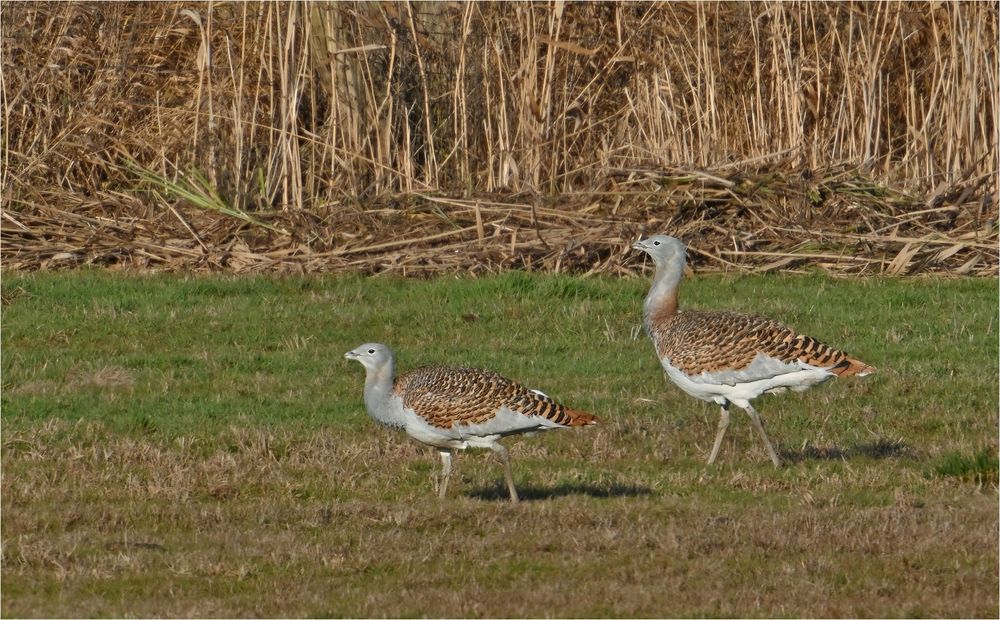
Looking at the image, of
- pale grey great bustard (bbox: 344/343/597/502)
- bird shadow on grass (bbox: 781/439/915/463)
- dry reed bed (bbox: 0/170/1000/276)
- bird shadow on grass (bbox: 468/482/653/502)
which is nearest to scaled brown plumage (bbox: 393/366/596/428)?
pale grey great bustard (bbox: 344/343/597/502)

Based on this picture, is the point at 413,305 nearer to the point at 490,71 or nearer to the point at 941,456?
the point at 490,71

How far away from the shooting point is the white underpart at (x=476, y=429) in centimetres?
853

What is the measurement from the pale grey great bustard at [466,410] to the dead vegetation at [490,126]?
Answer: 7.78 meters

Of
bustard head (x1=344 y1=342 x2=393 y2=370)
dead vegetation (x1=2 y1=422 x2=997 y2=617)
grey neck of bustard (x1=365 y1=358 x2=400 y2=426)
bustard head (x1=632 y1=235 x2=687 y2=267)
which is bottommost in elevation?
dead vegetation (x1=2 y1=422 x2=997 y2=617)

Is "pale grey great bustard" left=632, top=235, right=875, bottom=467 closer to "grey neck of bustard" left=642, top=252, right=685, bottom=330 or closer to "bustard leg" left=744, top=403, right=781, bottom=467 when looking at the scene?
"bustard leg" left=744, top=403, right=781, bottom=467

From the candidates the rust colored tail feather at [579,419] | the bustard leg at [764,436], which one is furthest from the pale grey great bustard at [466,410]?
the bustard leg at [764,436]

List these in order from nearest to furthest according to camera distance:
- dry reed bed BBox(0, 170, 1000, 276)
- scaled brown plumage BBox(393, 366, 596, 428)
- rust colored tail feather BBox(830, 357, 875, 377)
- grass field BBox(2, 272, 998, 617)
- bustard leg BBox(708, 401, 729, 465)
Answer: grass field BBox(2, 272, 998, 617) → scaled brown plumage BBox(393, 366, 596, 428) → rust colored tail feather BBox(830, 357, 875, 377) → bustard leg BBox(708, 401, 729, 465) → dry reed bed BBox(0, 170, 1000, 276)

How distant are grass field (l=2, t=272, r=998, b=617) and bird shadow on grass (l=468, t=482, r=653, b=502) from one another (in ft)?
0.11

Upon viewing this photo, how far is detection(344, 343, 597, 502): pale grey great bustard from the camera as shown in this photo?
8523mm

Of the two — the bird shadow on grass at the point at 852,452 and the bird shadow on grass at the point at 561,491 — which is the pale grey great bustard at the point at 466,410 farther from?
the bird shadow on grass at the point at 852,452

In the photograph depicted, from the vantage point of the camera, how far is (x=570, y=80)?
60.6 ft

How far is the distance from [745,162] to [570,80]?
2428 millimetres

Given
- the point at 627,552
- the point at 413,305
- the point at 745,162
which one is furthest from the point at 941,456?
the point at 745,162

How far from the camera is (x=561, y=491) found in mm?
9211
